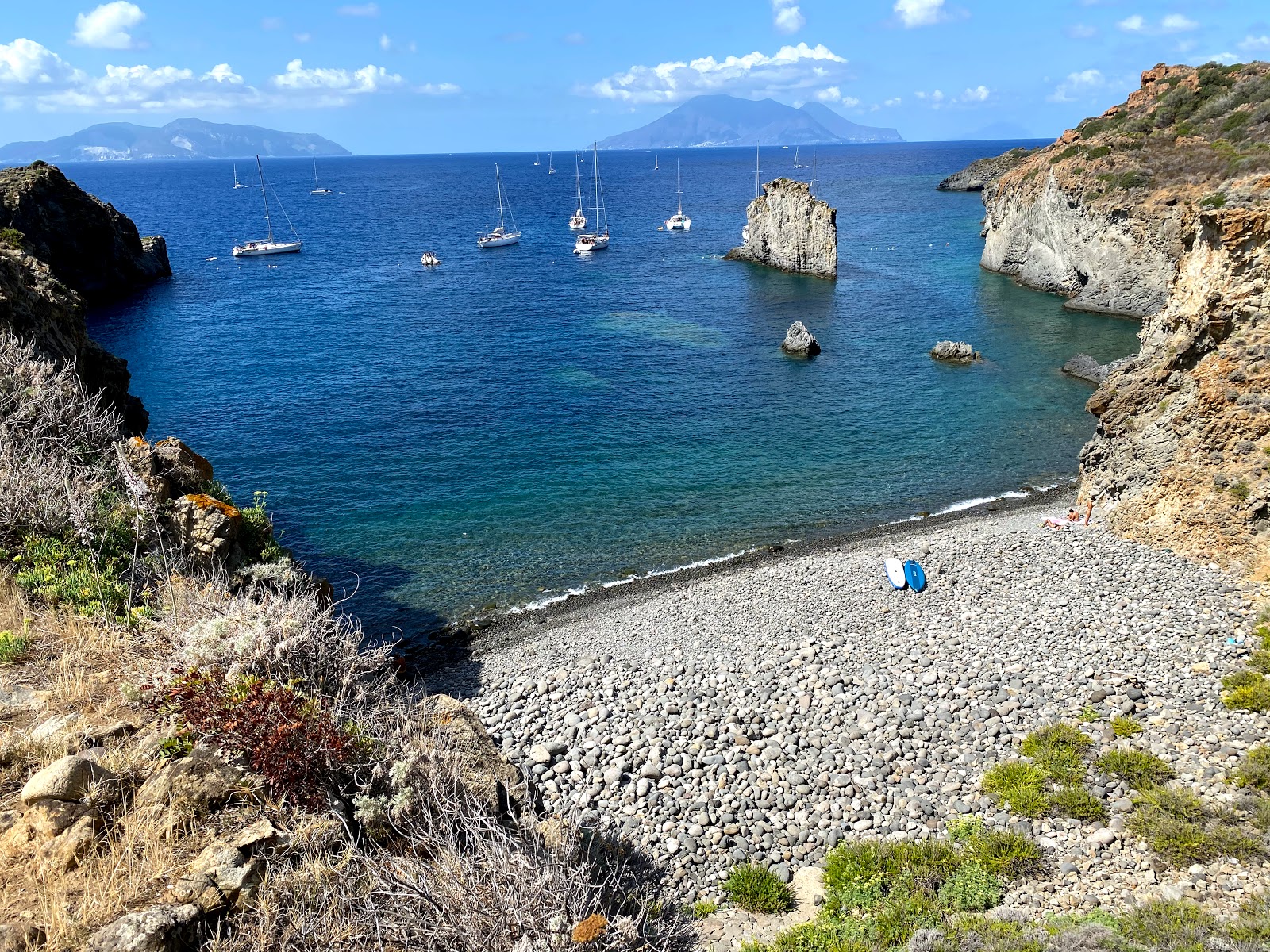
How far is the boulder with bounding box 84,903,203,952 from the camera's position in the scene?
668 centimetres

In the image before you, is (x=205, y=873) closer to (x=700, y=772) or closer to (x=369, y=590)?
(x=700, y=772)

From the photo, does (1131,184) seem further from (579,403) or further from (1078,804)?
(1078,804)

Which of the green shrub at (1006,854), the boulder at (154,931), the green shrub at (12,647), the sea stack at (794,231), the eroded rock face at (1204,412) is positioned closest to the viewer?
the boulder at (154,931)

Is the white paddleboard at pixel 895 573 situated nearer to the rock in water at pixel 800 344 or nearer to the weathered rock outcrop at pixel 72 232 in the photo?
the rock in water at pixel 800 344

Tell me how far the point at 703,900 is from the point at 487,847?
521 cm

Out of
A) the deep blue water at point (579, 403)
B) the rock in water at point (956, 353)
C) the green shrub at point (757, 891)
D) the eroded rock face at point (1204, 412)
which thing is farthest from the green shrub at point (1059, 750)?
the rock in water at point (956, 353)

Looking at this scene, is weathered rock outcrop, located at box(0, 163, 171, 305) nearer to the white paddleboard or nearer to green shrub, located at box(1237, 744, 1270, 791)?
the white paddleboard

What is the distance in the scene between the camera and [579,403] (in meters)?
43.6

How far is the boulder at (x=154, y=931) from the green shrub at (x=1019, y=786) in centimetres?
1225

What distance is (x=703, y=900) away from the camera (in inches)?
478

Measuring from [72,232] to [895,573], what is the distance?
84423 mm

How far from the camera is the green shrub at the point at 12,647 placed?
10570 millimetres

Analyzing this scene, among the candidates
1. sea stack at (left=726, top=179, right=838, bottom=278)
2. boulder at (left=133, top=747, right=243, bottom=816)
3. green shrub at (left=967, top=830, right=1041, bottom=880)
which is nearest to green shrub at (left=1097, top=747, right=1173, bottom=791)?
green shrub at (left=967, top=830, right=1041, bottom=880)

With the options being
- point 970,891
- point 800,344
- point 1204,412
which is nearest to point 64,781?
point 970,891
